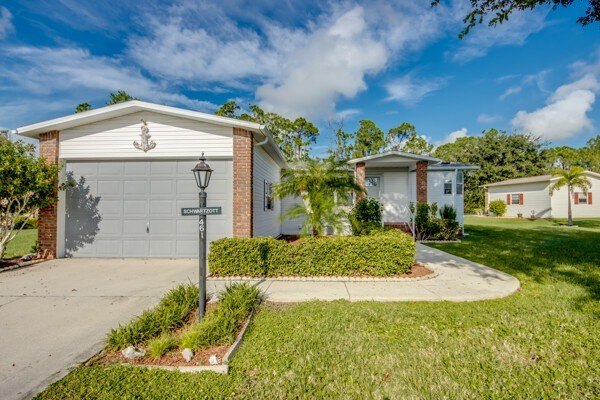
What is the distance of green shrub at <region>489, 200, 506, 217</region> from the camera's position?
27484 millimetres

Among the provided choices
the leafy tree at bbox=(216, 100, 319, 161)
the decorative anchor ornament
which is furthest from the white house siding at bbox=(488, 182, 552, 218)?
the decorative anchor ornament

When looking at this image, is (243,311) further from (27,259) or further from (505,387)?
(27,259)

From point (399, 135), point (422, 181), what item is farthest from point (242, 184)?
point (399, 135)

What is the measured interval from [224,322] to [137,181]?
6.18 meters

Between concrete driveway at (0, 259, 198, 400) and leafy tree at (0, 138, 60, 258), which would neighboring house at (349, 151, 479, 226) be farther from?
leafy tree at (0, 138, 60, 258)

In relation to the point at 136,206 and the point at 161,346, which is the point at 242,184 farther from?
the point at 161,346

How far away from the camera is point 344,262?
237 inches

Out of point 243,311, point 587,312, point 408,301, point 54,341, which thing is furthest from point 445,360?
point 54,341

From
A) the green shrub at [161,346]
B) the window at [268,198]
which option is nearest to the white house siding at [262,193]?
the window at [268,198]

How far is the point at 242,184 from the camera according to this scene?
24.6 ft

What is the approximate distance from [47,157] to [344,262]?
8405mm

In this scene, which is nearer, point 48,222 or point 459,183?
point 48,222

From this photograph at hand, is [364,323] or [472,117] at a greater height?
[472,117]

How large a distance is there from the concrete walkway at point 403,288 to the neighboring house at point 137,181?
2.77 metres
